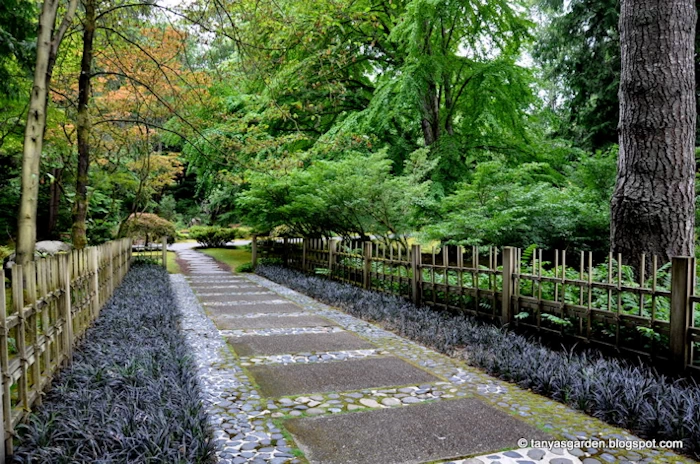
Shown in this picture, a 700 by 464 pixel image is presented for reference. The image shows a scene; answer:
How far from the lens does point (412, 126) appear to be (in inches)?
539

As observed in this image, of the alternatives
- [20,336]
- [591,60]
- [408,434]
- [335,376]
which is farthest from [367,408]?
[591,60]

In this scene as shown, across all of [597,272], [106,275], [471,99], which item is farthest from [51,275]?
[471,99]

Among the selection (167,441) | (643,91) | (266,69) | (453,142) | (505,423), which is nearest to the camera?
(167,441)

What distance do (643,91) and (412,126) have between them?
879 cm

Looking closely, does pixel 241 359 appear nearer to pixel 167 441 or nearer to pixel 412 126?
pixel 167 441

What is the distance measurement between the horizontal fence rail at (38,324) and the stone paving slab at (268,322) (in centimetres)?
175

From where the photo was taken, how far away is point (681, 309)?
368 centimetres

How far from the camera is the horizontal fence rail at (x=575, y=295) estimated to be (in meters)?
3.72

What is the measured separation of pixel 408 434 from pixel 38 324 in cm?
272

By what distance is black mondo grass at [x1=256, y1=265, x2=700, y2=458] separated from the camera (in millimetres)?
2998

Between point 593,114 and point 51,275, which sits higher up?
point 593,114

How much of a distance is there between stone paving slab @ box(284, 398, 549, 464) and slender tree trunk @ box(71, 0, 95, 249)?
210 inches

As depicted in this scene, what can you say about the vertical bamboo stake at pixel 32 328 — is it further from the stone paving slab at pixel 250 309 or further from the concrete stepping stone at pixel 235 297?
the concrete stepping stone at pixel 235 297

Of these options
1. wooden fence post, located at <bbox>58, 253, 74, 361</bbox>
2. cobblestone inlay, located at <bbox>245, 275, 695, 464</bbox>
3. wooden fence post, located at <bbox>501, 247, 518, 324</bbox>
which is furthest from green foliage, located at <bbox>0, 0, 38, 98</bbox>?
wooden fence post, located at <bbox>501, 247, 518, 324</bbox>
